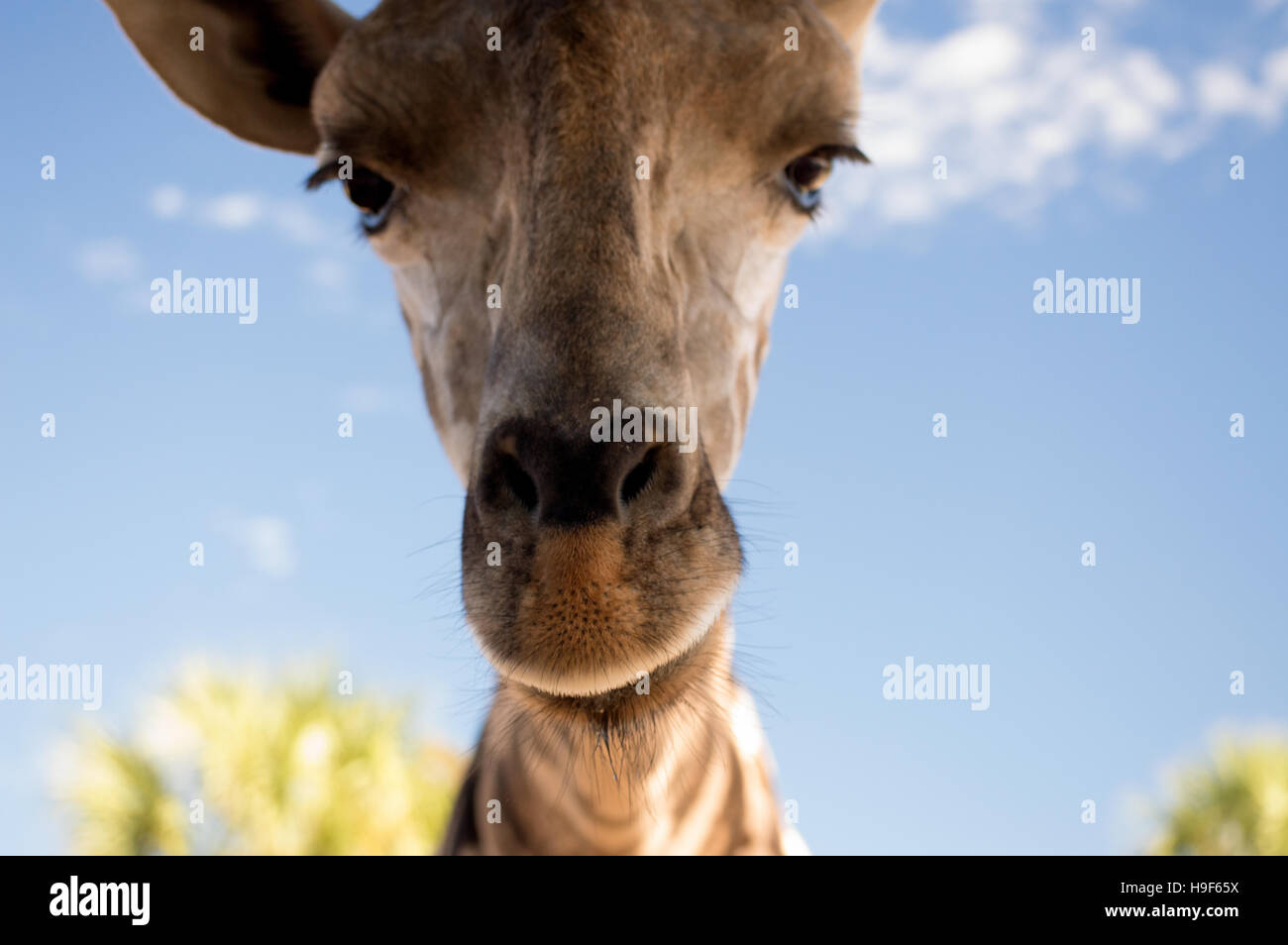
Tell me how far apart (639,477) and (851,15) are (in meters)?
3.01

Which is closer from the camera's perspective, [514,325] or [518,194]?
[514,325]

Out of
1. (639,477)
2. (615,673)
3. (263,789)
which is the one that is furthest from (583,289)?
(263,789)

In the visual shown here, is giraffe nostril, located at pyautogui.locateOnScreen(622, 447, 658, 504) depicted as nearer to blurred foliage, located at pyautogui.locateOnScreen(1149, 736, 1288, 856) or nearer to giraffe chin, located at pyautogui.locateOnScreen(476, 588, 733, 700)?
giraffe chin, located at pyautogui.locateOnScreen(476, 588, 733, 700)

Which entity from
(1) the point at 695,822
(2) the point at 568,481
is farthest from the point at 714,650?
(1) the point at 695,822

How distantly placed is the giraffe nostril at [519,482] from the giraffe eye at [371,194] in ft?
5.24

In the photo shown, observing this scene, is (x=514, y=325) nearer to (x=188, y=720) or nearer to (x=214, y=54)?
(x=214, y=54)

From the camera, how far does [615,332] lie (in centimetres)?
266

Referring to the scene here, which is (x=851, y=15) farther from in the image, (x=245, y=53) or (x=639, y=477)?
(x=639, y=477)

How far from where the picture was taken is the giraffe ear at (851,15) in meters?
4.49

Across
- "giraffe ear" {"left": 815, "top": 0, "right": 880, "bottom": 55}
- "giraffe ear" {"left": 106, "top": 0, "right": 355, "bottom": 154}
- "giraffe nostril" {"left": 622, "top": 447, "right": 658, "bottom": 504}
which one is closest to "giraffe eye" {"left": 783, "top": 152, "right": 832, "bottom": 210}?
"giraffe ear" {"left": 815, "top": 0, "right": 880, "bottom": 55}

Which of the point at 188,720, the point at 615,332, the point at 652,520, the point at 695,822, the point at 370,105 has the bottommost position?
the point at 188,720

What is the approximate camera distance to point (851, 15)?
4.56 meters

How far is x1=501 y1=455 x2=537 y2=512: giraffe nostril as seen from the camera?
2.48 metres
